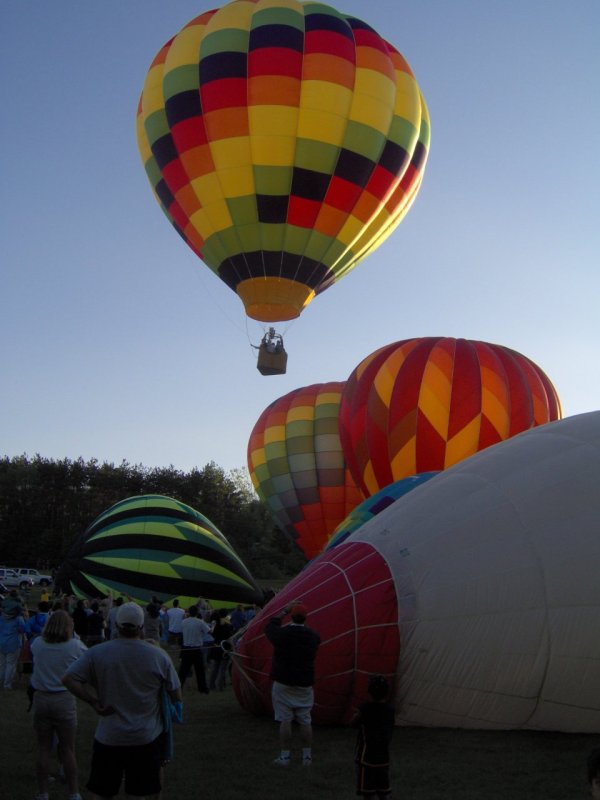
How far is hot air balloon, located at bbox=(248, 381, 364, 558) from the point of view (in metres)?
19.0

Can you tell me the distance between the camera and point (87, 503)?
123ft

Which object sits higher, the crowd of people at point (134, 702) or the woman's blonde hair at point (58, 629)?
the woman's blonde hair at point (58, 629)

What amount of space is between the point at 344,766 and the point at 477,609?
1.20m

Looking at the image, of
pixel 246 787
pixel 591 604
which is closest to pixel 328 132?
pixel 591 604

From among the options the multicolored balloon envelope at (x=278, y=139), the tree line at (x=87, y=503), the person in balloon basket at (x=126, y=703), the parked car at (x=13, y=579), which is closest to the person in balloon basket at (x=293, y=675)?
the person in balloon basket at (x=126, y=703)

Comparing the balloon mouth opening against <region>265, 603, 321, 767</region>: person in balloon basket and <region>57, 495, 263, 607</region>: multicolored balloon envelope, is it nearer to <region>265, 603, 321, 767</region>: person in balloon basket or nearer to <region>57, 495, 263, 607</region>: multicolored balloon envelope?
<region>57, 495, 263, 607</region>: multicolored balloon envelope

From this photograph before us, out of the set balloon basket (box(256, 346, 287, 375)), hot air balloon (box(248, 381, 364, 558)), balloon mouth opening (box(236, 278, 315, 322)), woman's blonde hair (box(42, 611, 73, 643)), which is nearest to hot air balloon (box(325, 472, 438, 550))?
balloon mouth opening (box(236, 278, 315, 322))

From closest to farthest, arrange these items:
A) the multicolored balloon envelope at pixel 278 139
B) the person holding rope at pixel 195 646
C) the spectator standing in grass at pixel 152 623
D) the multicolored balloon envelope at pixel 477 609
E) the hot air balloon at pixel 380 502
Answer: the multicolored balloon envelope at pixel 477 609 < the person holding rope at pixel 195 646 < the hot air balloon at pixel 380 502 < the spectator standing in grass at pixel 152 623 < the multicolored balloon envelope at pixel 278 139

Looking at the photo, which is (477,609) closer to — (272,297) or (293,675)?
(293,675)

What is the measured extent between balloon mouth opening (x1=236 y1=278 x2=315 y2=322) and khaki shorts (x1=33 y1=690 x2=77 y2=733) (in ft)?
35.5

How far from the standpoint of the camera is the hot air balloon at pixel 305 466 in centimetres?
1898

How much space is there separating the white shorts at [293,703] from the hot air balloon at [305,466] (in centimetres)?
1379

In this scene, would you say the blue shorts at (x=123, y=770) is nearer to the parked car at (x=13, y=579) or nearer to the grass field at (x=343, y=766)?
the grass field at (x=343, y=766)

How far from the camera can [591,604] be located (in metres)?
5.12
